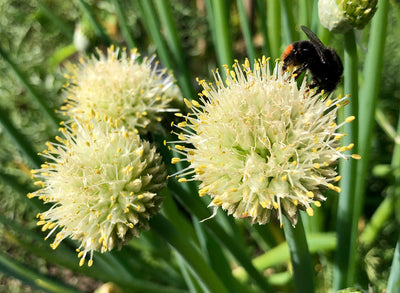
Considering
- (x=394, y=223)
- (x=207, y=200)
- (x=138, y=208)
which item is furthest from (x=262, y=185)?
(x=394, y=223)

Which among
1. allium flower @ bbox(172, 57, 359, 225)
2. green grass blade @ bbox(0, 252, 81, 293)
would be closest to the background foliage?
green grass blade @ bbox(0, 252, 81, 293)

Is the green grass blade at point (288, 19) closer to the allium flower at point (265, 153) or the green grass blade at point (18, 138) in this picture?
the allium flower at point (265, 153)

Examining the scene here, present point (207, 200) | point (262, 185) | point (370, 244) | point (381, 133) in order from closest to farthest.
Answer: point (262, 185)
point (207, 200)
point (370, 244)
point (381, 133)

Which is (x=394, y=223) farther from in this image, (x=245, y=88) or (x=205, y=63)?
(x=205, y=63)

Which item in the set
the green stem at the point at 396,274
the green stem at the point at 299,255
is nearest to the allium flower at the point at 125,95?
the green stem at the point at 299,255

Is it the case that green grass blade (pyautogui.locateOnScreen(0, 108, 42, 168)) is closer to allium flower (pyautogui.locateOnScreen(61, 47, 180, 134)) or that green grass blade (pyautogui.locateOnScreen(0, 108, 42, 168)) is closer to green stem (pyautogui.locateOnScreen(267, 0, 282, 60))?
allium flower (pyautogui.locateOnScreen(61, 47, 180, 134))

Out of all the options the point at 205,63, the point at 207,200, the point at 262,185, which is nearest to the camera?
the point at 262,185
